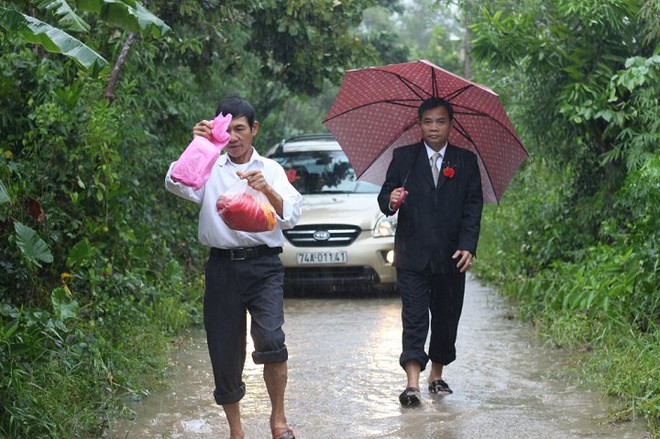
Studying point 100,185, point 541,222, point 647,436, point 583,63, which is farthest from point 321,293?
point 647,436

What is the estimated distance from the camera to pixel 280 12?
40.2 feet

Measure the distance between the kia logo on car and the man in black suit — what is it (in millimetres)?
4968

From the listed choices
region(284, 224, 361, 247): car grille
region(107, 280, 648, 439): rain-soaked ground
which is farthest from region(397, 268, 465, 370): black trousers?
region(284, 224, 361, 247): car grille

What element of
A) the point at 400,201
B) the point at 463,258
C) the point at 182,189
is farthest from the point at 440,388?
the point at 182,189

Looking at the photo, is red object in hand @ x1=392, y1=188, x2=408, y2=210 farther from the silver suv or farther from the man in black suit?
the silver suv

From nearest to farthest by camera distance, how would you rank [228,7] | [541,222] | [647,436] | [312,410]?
[647,436], [312,410], [228,7], [541,222]

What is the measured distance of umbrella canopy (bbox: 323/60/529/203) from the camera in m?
7.40

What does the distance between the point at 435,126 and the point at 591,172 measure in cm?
427

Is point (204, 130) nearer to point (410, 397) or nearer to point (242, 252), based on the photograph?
point (242, 252)

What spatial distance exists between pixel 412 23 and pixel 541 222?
68.6 meters

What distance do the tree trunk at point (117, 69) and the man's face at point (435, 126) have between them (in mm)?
2923

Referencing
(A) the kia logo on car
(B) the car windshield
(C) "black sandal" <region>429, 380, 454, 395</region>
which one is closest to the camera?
(C) "black sandal" <region>429, 380, 454, 395</region>

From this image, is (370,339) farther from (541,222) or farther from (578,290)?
(541,222)

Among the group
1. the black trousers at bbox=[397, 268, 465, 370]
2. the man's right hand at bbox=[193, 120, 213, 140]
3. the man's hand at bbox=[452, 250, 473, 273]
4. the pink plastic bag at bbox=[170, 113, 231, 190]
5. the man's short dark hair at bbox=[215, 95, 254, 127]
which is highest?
the man's short dark hair at bbox=[215, 95, 254, 127]
